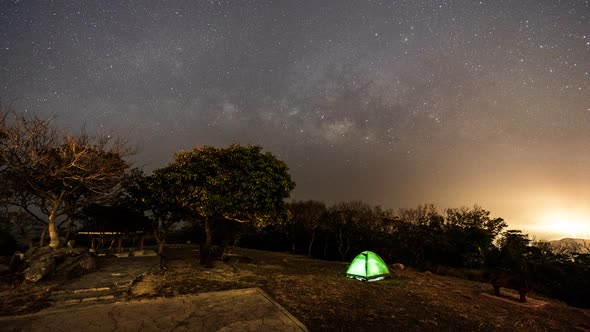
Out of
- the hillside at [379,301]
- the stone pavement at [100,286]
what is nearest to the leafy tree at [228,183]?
the hillside at [379,301]

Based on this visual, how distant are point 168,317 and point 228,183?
277 inches

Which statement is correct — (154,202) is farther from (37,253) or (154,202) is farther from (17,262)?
(17,262)

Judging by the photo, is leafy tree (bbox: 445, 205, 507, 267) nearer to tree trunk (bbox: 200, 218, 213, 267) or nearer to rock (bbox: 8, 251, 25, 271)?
tree trunk (bbox: 200, 218, 213, 267)

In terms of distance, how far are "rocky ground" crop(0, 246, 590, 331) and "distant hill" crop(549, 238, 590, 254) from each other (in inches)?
501

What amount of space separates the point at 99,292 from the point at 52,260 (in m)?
3.50

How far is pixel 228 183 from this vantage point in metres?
13.9

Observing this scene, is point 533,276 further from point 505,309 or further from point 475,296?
point 505,309

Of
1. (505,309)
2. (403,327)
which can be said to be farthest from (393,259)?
(403,327)

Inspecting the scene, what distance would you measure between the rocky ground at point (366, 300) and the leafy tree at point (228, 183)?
9.72 ft

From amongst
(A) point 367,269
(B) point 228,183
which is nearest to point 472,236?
(A) point 367,269

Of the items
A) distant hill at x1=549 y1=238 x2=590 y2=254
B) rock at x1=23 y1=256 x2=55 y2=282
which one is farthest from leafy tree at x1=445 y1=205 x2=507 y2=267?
rock at x1=23 y1=256 x2=55 y2=282

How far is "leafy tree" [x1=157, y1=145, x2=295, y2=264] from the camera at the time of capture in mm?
13773

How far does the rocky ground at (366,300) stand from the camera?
8219 millimetres

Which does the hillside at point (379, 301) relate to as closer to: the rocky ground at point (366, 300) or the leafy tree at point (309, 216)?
the rocky ground at point (366, 300)
